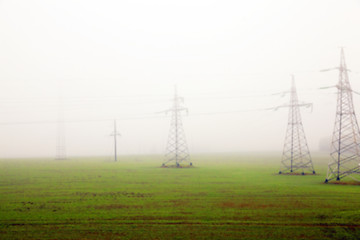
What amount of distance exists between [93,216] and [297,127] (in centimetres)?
3136

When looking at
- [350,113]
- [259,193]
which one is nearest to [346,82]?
[350,113]

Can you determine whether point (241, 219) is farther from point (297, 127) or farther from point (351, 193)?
point (297, 127)

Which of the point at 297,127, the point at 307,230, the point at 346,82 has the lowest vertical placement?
the point at 307,230

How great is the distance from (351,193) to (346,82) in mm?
12606

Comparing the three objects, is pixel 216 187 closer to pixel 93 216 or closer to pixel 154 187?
pixel 154 187

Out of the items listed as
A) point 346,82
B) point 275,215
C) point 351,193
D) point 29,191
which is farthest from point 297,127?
point 29,191

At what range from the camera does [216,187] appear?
102ft

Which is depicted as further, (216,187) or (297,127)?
(297,127)

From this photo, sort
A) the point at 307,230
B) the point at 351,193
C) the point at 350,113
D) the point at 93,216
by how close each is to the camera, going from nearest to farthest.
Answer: the point at 307,230
the point at 93,216
the point at 351,193
the point at 350,113

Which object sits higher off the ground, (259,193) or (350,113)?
(350,113)

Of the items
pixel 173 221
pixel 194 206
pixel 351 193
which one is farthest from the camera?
pixel 351 193

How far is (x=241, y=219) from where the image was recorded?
18156mm

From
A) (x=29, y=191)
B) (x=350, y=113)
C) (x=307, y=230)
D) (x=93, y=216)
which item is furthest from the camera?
(x=350, y=113)

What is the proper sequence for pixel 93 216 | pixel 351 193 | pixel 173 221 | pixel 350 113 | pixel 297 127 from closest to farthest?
pixel 173 221 → pixel 93 216 → pixel 351 193 → pixel 350 113 → pixel 297 127
